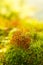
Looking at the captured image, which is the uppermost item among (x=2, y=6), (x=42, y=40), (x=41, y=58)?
(x=2, y=6)

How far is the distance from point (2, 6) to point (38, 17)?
2.81 feet

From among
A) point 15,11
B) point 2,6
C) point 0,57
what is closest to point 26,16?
point 15,11

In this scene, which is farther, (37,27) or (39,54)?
(37,27)

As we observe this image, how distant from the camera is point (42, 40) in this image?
247cm

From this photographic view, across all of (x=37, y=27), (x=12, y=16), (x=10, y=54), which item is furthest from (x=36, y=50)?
(x=12, y=16)

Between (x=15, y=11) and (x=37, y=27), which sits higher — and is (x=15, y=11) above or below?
above

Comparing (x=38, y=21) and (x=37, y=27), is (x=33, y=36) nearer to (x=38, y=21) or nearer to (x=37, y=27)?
(x=37, y=27)

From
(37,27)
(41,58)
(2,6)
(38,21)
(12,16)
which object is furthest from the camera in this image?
(2,6)

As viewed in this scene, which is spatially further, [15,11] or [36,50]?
[15,11]

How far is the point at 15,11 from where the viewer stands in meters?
4.31

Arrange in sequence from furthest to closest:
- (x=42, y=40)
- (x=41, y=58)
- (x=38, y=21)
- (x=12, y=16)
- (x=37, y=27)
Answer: (x=12, y=16) < (x=38, y=21) < (x=37, y=27) < (x=42, y=40) < (x=41, y=58)

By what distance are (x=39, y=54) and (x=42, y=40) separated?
0.31m

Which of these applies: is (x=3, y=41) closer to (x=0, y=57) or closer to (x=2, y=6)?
(x=0, y=57)

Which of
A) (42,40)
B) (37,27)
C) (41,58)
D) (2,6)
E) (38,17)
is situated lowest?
(41,58)
